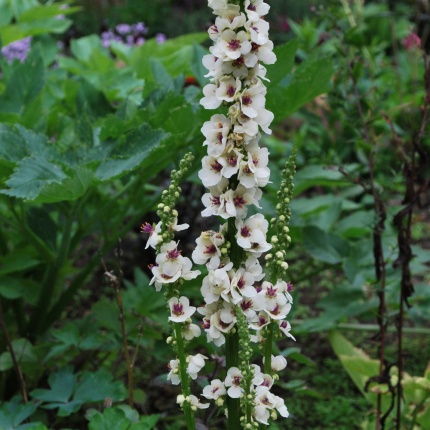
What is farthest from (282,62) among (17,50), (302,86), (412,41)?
(17,50)

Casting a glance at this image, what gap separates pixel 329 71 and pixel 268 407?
2.80 ft

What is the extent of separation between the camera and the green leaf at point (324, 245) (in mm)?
1997

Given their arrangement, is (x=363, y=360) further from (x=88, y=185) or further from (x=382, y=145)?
(x=382, y=145)

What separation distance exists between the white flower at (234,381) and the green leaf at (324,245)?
2.91ft

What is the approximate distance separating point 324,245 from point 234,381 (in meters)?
0.94

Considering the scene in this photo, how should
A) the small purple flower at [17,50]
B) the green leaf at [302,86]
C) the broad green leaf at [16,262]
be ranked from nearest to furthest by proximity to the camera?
the green leaf at [302,86], the broad green leaf at [16,262], the small purple flower at [17,50]

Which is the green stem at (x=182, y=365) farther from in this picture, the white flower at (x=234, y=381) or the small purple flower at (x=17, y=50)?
the small purple flower at (x=17, y=50)

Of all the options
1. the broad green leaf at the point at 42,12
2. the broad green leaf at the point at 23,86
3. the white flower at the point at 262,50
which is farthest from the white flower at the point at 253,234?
the broad green leaf at the point at 42,12

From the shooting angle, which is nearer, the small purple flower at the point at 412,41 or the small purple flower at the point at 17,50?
the small purple flower at the point at 412,41

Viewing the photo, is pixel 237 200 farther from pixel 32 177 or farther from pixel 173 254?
pixel 32 177

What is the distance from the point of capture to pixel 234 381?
3.74ft

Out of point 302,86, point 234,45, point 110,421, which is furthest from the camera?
point 302,86

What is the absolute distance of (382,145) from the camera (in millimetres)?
3969

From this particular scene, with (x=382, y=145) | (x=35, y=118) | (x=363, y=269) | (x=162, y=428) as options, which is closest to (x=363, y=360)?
(x=363, y=269)
